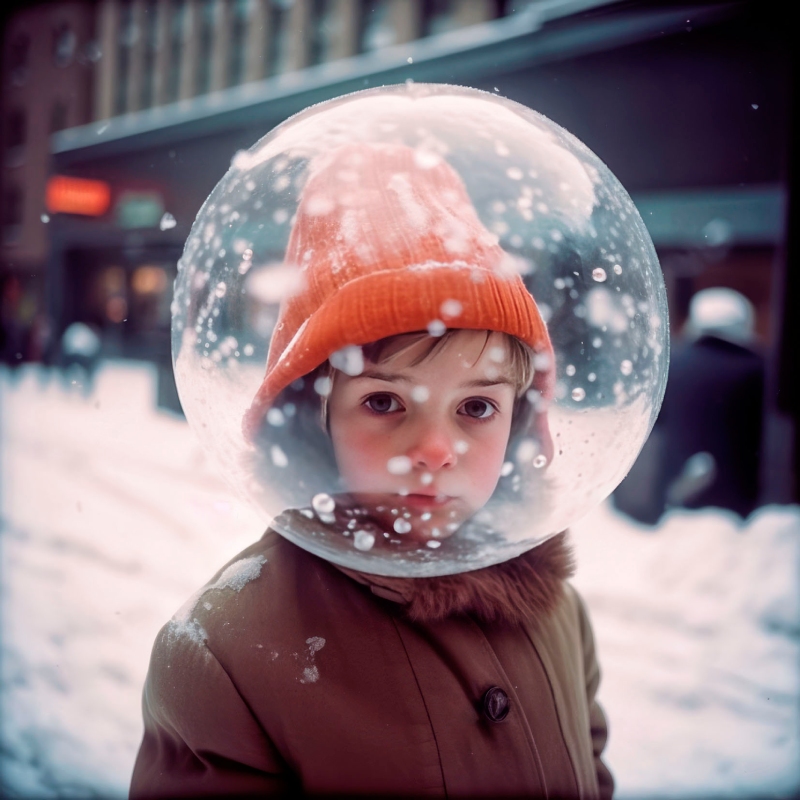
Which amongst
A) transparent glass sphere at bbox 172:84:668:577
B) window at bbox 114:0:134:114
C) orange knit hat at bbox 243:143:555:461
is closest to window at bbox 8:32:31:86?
window at bbox 114:0:134:114

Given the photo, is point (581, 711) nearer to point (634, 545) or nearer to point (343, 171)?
point (343, 171)

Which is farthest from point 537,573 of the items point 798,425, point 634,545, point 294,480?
point 798,425

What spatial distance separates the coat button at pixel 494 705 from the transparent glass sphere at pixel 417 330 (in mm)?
157

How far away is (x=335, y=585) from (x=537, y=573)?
10.6 inches

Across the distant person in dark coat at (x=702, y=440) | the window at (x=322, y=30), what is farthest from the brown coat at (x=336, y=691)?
the distant person in dark coat at (x=702, y=440)

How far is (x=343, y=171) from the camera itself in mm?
727

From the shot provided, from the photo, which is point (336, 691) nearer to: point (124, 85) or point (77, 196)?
point (77, 196)

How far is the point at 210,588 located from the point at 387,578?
216mm

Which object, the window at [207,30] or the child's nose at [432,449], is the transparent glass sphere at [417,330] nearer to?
the child's nose at [432,449]

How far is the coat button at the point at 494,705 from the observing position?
842mm

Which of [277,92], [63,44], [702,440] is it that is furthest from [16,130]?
[702,440]

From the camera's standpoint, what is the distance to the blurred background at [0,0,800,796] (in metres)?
1.22

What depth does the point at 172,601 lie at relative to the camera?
142cm

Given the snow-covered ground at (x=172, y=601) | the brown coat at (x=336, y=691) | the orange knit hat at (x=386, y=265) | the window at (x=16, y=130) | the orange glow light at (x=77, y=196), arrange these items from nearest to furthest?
1. the orange knit hat at (x=386, y=265)
2. the brown coat at (x=336, y=691)
3. the orange glow light at (x=77, y=196)
4. the snow-covered ground at (x=172, y=601)
5. the window at (x=16, y=130)
